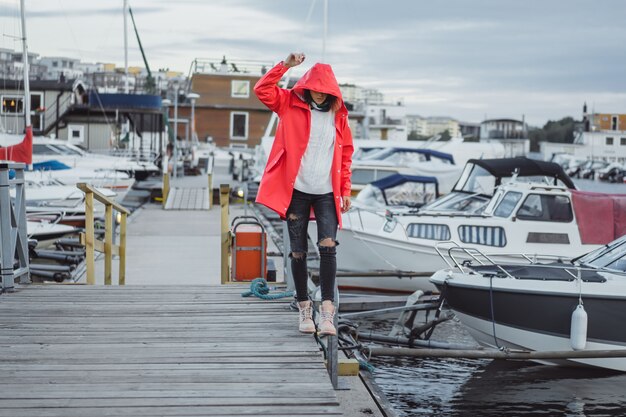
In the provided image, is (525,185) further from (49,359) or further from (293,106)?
(49,359)

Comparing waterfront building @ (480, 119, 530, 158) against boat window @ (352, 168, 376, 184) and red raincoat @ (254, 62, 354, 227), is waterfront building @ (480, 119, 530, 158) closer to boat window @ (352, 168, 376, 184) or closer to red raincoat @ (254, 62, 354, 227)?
boat window @ (352, 168, 376, 184)

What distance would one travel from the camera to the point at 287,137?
21.7 feet

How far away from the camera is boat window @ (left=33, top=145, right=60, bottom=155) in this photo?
1480 inches

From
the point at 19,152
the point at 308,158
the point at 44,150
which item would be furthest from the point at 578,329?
the point at 44,150

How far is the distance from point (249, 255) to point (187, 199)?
911 inches

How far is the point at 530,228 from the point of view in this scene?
17312mm

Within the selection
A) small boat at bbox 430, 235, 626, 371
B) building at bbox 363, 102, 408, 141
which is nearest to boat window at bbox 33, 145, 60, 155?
small boat at bbox 430, 235, 626, 371

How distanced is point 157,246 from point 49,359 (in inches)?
613

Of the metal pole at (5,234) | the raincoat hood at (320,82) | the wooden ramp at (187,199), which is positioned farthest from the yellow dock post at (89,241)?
the wooden ramp at (187,199)

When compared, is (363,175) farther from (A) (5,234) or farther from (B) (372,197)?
(A) (5,234)

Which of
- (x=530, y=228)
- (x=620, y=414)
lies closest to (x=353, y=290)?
(x=530, y=228)

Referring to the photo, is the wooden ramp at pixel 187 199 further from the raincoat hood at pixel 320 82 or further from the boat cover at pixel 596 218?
the raincoat hood at pixel 320 82

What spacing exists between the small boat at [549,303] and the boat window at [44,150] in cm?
2859

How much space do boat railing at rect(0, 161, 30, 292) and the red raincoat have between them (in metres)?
2.94
